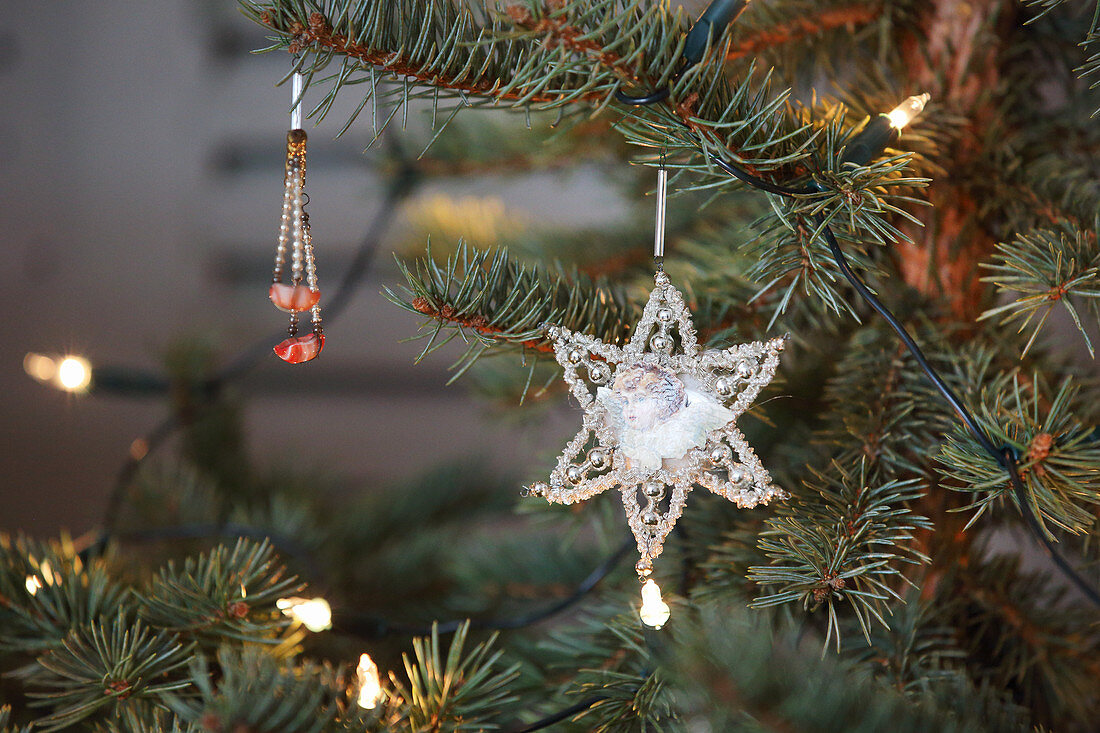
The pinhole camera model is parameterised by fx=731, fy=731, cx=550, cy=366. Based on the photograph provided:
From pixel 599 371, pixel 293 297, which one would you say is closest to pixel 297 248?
pixel 293 297

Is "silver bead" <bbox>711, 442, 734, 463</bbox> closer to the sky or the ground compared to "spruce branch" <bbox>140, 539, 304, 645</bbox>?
closer to the sky

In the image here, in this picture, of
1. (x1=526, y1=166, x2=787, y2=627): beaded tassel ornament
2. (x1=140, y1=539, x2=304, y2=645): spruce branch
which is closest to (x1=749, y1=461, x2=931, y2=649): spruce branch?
(x1=526, y1=166, x2=787, y2=627): beaded tassel ornament

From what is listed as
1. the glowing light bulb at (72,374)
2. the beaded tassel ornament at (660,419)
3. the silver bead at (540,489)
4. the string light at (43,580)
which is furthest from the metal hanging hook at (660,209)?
the glowing light bulb at (72,374)

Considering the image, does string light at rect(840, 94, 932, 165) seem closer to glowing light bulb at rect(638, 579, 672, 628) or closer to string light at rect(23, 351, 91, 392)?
glowing light bulb at rect(638, 579, 672, 628)

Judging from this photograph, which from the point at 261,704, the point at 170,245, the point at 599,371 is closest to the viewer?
the point at 261,704

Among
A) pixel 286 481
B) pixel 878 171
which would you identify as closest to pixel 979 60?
pixel 878 171

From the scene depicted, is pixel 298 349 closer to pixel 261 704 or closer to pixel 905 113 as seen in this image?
pixel 261 704
